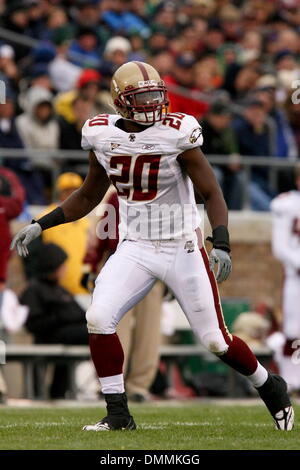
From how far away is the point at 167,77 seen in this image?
1439 cm

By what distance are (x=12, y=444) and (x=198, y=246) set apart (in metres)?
1.42

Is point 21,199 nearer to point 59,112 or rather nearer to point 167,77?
point 59,112

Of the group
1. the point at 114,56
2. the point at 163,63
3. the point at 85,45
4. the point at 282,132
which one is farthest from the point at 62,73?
the point at 282,132

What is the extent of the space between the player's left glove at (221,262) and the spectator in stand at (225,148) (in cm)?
644

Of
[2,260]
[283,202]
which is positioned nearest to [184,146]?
[2,260]

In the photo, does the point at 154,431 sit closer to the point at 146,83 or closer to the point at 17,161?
the point at 146,83

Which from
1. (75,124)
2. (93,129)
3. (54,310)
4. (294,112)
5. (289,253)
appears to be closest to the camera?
(93,129)

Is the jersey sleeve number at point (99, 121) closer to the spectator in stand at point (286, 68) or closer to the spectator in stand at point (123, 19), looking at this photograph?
the spectator in stand at point (286, 68)

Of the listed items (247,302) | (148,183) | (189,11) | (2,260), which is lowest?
(247,302)

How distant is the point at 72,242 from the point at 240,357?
5143mm

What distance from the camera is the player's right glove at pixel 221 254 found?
6.55 metres

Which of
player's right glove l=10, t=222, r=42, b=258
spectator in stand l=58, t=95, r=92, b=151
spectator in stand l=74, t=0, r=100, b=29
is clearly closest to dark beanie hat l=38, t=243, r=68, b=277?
spectator in stand l=58, t=95, r=92, b=151

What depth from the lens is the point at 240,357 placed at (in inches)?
268

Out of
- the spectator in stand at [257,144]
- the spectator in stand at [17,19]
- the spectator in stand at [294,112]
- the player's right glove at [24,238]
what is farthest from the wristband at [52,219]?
the spectator in stand at [17,19]
